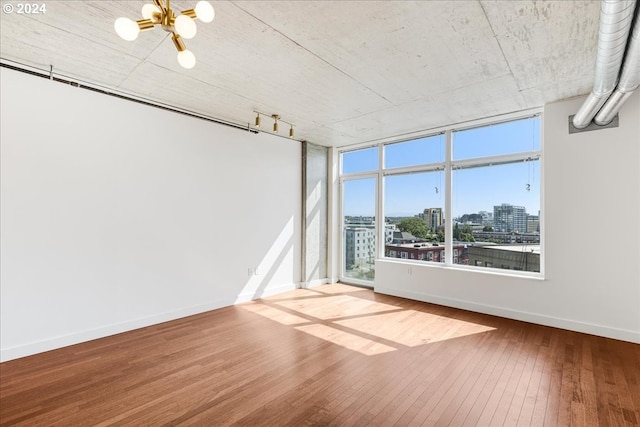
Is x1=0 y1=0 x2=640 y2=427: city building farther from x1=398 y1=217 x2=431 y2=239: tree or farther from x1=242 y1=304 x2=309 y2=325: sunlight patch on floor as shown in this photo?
x1=398 y1=217 x2=431 y2=239: tree

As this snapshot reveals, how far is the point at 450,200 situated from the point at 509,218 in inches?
35.0

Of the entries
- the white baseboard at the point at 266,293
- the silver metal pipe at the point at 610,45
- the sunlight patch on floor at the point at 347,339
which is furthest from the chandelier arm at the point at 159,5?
the white baseboard at the point at 266,293

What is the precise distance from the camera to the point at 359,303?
498 centimetres

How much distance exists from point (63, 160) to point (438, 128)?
518 cm

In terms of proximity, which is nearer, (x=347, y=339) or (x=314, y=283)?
(x=347, y=339)

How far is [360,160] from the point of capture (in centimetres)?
638

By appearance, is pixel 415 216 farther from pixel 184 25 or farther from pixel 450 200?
pixel 184 25

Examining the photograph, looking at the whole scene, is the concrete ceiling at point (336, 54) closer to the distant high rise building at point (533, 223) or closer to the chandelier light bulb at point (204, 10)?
the chandelier light bulb at point (204, 10)

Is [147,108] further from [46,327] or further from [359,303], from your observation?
[359,303]

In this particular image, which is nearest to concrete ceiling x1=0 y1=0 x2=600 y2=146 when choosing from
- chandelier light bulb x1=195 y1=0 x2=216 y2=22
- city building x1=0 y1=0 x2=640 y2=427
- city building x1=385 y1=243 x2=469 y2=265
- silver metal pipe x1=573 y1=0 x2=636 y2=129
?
city building x1=0 y1=0 x2=640 y2=427

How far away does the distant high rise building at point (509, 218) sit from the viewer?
4.37 m

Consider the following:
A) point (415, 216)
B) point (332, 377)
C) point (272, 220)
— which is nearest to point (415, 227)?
point (415, 216)

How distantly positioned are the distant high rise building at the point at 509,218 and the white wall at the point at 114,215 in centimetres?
375

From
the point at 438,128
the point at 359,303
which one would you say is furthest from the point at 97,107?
the point at 438,128
